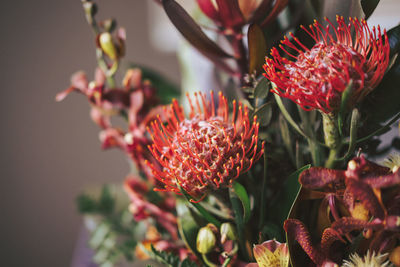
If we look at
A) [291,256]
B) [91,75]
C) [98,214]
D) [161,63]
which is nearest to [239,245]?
[291,256]

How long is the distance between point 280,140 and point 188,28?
0.16 metres

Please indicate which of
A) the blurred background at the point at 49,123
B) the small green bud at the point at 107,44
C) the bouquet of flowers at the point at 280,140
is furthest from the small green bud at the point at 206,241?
the blurred background at the point at 49,123

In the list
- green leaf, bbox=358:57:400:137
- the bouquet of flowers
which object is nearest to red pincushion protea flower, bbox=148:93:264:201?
the bouquet of flowers

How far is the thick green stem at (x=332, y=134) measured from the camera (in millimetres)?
322

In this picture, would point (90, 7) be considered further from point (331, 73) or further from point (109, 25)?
point (331, 73)

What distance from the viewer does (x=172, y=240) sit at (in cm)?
49

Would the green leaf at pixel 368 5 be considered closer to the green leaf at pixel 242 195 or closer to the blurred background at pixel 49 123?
the green leaf at pixel 242 195

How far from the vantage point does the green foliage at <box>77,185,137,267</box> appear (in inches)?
23.3

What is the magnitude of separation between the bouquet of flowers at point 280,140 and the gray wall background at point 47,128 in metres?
0.69

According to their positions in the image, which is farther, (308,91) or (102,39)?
(102,39)

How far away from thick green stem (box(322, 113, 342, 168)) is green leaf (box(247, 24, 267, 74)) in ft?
0.28

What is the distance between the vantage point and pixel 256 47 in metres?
0.35

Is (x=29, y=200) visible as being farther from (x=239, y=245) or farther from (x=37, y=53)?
(x=239, y=245)

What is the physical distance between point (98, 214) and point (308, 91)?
50 cm
